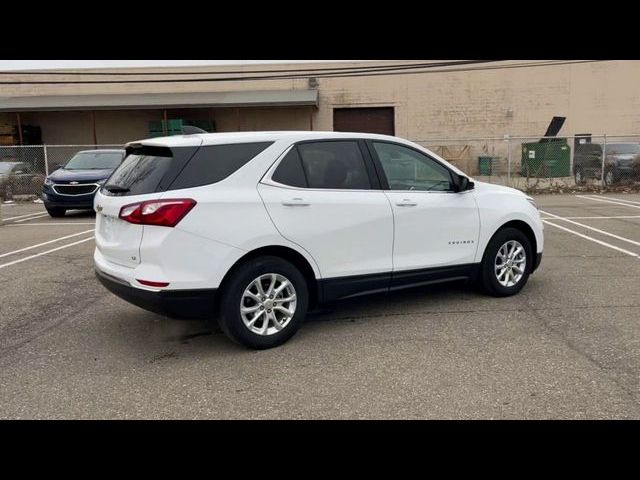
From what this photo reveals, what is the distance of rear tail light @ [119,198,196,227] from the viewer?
399 cm

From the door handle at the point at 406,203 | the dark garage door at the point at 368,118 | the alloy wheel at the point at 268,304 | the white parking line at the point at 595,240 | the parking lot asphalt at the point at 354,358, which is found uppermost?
the dark garage door at the point at 368,118

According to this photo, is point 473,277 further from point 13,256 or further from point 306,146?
point 13,256

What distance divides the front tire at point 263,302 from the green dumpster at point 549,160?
16899 millimetres

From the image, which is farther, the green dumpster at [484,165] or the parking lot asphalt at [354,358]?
the green dumpster at [484,165]

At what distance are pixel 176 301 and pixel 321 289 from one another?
1.22 metres

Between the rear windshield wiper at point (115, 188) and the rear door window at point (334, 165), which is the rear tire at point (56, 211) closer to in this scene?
the rear windshield wiper at point (115, 188)

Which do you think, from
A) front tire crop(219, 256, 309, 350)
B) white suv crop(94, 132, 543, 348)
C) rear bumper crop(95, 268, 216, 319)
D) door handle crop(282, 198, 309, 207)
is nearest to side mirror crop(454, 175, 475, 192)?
white suv crop(94, 132, 543, 348)

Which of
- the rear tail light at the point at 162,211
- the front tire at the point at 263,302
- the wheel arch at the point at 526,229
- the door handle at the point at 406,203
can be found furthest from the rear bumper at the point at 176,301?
the wheel arch at the point at 526,229

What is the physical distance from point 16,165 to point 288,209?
1700 centimetres

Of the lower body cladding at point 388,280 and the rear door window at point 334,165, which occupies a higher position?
the rear door window at point 334,165

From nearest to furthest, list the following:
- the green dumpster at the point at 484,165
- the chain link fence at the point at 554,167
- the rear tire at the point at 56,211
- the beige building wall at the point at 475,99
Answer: the rear tire at the point at 56,211 < the chain link fence at the point at 554,167 < the green dumpster at the point at 484,165 < the beige building wall at the point at 475,99

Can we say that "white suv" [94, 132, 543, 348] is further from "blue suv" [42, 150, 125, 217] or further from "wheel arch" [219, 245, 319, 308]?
"blue suv" [42, 150, 125, 217]

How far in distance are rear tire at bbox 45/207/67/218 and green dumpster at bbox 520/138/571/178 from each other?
1492cm

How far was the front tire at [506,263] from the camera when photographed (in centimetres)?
565
